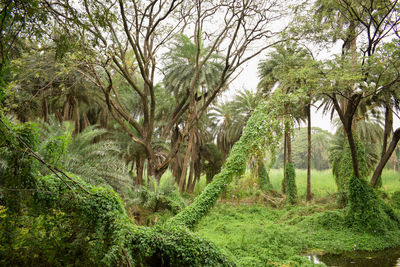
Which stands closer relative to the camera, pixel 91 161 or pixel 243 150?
pixel 91 161

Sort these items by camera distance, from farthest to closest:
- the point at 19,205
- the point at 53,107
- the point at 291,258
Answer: the point at 53,107
the point at 291,258
the point at 19,205

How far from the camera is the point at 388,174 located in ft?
84.7

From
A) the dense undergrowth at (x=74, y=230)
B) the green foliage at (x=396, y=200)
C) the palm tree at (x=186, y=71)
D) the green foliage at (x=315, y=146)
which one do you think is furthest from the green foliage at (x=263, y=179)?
the dense undergrowth at (x=74, y=230)

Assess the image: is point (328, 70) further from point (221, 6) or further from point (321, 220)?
point (321, 220)

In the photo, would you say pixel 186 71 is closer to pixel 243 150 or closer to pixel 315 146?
pixel 243 150

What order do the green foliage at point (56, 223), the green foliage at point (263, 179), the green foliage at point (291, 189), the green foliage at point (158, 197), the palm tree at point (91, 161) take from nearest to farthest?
the green foliage at point (56, 223), the palm tree at point (91, 161), the green foliage at point (158, 197), the green foliage at point (291, 189), the green foliage at point (263, 179)

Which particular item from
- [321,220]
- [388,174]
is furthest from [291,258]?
[388,174]

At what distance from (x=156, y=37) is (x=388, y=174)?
25114mm

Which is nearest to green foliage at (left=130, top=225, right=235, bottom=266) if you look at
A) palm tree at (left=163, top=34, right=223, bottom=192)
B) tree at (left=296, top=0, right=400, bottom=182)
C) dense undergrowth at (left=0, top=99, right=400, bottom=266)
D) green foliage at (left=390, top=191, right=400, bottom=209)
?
dense undergrowth at (left=0, top=99, right=400, bottom=266)

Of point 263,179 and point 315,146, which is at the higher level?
point 315,146

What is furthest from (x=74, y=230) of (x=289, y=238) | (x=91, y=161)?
(x=289, y=238)

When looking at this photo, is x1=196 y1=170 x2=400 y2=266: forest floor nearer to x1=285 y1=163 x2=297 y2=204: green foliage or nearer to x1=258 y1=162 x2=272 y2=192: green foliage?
x1=285 y1=163 x2=297 y2=204: green foliage

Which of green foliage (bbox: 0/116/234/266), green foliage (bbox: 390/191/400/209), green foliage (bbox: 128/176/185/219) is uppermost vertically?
green foliage (bbox: 0/116/234/266)

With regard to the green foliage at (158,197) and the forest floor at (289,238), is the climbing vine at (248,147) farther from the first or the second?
the green foliage at (158,197)
